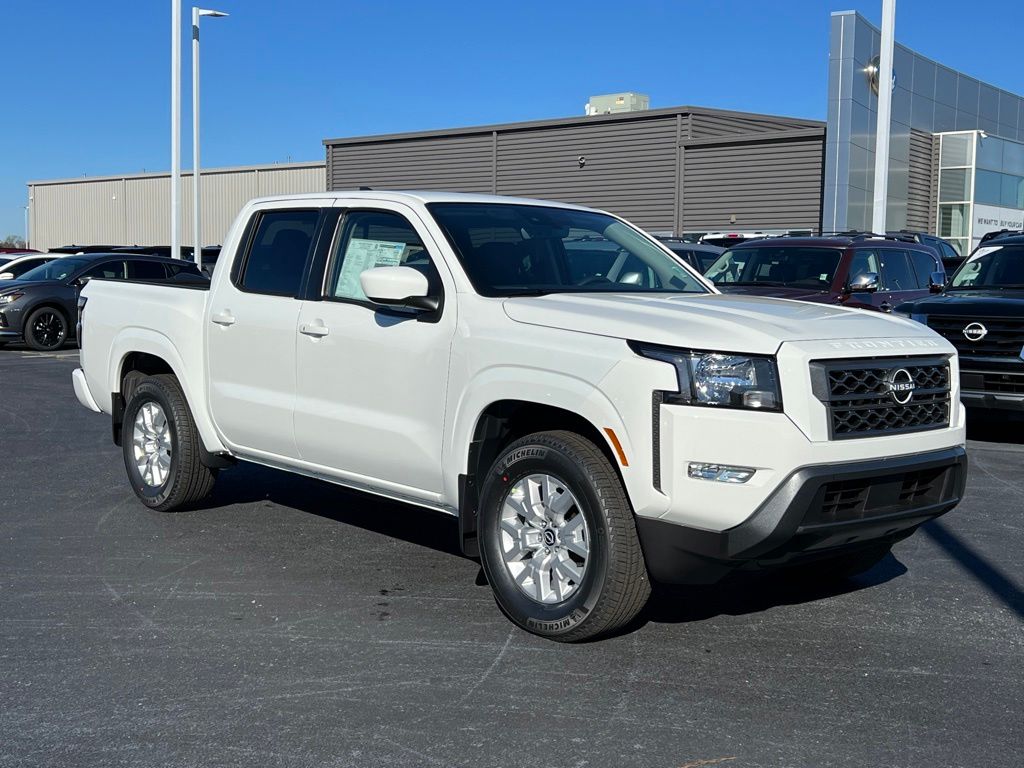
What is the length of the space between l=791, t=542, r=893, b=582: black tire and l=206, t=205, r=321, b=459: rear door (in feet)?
8.85

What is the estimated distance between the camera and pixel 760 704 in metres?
4.34

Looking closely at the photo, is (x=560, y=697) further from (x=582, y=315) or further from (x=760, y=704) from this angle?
(x=582, y=315)

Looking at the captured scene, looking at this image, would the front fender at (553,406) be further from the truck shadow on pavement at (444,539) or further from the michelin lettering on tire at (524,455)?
the truck shadow on pavement at (444,539)

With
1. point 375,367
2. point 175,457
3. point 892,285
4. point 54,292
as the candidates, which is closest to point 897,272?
point 892,285

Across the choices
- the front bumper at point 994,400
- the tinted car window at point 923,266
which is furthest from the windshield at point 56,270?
the front bumper at point 994,400

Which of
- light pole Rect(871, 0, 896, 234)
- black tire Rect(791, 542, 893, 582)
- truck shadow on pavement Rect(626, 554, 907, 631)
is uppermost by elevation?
light pole Rect(871, 0, 896, 234)

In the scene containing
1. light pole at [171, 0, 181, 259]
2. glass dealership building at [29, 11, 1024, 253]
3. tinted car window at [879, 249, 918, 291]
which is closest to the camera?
tinted car window at [879, 249, 918, 291]

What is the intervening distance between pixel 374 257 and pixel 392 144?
3617 cm

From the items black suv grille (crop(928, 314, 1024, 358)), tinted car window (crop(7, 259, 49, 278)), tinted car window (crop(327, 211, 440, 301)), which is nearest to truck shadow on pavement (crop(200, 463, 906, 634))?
tinted car window (crop(327, 211, 440, 301))

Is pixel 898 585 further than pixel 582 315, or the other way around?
pixel 898 585

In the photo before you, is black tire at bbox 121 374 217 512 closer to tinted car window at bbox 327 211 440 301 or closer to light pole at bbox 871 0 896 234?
tinted car window at bbox 327 211 440 301

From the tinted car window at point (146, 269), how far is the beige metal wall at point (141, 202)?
82.5 ft

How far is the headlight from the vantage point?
4.53m

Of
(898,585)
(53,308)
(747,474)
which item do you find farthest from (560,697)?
(53,308)
